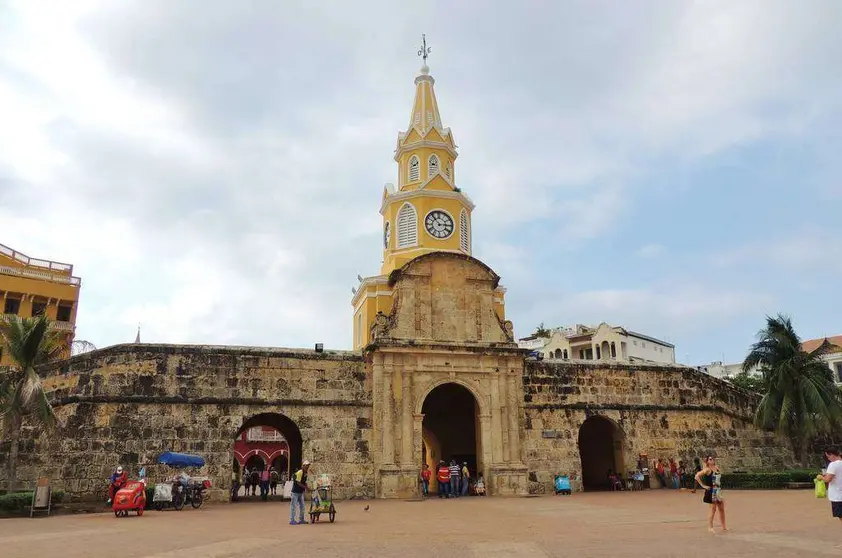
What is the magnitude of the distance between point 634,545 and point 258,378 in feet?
50.0

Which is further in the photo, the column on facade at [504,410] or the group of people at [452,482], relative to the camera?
the column on facade at [504,410]

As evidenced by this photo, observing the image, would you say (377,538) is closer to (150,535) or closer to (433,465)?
(150,535)

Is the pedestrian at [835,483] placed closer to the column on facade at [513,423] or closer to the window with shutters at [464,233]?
the column on facade at [513,423]

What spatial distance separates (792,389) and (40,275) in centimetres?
4056

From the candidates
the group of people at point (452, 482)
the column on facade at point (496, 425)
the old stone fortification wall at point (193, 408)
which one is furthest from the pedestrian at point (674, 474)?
the old stone fortification wall at point (193, 408)

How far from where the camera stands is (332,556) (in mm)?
9203

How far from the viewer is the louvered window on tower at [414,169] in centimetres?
3462

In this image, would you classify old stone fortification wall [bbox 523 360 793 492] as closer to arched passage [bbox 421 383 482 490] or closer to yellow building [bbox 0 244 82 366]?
arched passage [bbox 421 383 482 490]

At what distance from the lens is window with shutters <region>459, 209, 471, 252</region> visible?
33719mm

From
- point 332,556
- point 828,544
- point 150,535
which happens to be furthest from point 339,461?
point 828,544

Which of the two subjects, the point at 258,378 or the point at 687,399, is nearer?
the point at 258,378

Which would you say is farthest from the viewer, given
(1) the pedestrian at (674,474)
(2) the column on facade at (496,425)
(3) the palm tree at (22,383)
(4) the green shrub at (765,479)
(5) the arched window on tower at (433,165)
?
(5) the arched window on tower at (433,165)

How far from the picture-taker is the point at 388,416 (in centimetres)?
2255

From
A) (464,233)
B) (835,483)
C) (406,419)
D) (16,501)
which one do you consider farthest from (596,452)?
(16,501)
